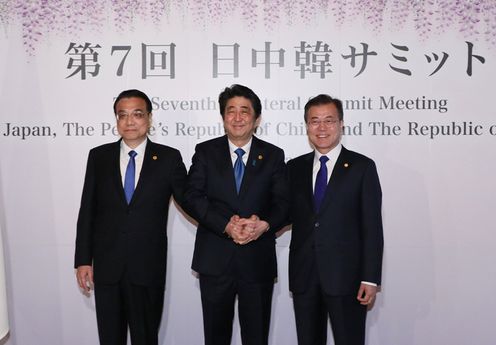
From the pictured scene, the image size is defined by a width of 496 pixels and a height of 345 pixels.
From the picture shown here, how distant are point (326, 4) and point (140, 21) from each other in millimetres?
1168

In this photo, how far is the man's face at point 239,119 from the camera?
106 inches

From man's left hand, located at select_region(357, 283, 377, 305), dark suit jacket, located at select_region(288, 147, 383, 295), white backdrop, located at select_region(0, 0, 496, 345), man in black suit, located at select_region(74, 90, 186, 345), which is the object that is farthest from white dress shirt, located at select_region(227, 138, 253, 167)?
man's left hand, located at select_region(357, 283, 377, 305)

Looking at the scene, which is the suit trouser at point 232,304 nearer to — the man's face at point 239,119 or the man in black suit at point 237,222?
the man in black suit at point 237,222

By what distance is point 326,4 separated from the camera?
338cm

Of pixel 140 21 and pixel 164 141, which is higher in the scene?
pixel 140 21

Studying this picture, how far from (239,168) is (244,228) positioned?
0.33 m

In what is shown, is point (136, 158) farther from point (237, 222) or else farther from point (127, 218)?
point (237, 222)

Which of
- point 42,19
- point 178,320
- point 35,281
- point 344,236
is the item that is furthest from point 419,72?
point 35,281

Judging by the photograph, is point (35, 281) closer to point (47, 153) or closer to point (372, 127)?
point (47, 153)

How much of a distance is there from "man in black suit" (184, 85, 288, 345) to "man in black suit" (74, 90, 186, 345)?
18 centimetres

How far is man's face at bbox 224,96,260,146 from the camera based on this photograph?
270cm

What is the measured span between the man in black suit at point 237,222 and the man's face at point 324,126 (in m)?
0.23

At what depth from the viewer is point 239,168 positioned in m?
2.70

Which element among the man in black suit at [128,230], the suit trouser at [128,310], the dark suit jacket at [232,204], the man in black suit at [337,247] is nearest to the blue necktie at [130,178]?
the man in black suit at [128,230]
